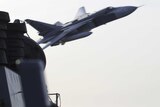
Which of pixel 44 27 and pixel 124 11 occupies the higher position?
pixel 124 11

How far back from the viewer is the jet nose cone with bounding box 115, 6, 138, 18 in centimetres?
9681

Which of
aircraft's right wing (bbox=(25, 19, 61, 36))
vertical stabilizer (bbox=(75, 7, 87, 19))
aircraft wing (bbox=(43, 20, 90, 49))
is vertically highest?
vertical stabilizer (bbox=(75, 7, 87, 19))

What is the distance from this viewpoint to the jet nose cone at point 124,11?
96812mm

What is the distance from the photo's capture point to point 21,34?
76.0 ft

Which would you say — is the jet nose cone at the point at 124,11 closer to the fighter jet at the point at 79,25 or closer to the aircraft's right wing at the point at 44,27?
the fighter jet at the point at 79,25

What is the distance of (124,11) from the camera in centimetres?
9794

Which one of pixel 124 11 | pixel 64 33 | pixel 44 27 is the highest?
pixel 124 11

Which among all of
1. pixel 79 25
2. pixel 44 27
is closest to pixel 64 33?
pixel 79 25

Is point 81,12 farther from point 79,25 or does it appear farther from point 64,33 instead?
point 64,33

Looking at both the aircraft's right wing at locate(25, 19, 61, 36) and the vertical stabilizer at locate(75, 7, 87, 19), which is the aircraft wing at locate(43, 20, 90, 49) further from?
the vertical stabilizer at locate(75, 7, 87, 19)

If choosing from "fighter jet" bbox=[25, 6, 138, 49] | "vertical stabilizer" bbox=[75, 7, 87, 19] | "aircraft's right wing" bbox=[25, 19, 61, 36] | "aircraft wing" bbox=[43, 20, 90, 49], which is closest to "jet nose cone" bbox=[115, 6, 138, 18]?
"fighter jet" bbox=[25, 6, 138, 49]

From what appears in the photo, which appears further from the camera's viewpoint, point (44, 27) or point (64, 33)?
point (44, 27)

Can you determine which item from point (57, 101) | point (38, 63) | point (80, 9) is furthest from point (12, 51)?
point (80, 9)

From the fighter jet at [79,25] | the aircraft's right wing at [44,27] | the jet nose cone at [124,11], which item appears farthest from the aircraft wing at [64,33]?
the jet nose cone at [124,11]
